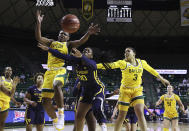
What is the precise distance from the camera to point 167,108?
9.16m

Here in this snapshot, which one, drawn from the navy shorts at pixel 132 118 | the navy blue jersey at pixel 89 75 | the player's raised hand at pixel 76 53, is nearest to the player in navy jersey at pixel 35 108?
the navy blue jersey at pixel 89 75

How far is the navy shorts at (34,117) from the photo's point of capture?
6.81 metres

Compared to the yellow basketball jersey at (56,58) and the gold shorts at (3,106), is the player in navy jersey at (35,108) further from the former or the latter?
the yellow basketball jersey at (56,58)

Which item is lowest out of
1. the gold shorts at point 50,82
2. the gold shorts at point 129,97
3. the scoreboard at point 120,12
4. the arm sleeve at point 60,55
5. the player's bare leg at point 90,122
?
the player's bare leg at point 90,122

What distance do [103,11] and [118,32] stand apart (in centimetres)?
302

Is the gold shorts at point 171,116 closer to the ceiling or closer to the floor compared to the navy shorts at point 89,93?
closer to the floor

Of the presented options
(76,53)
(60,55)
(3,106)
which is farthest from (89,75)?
(3,106)

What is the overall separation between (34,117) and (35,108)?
0.92 feet

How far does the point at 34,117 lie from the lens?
6.88m

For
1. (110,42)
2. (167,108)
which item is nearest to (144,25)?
(110,42)

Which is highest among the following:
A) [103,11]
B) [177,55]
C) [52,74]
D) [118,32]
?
[103,11]

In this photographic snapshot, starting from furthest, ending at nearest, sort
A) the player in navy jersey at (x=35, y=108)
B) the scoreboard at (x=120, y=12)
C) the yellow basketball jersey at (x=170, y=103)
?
the scoreboard at (x=120, y=12)
the yellow basketball jersey at (x=170, y=103)
the player in navy jersey at (x=35, y=108)

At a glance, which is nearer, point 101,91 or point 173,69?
point 101,91

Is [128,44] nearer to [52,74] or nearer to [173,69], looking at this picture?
[173,69]
